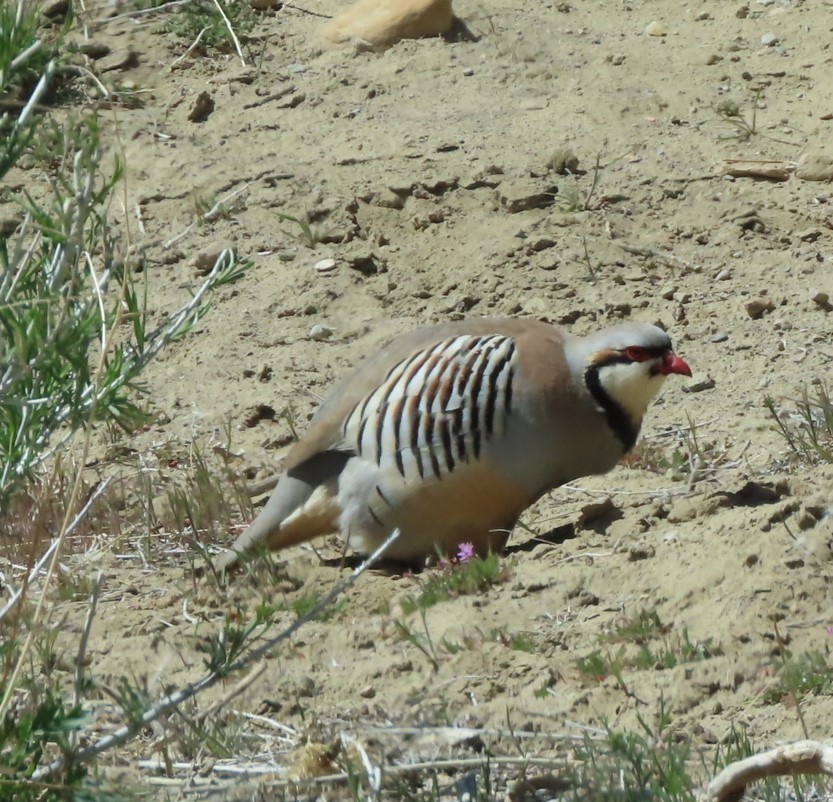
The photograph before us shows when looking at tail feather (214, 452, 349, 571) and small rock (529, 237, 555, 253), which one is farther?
small rock (529, 237, 555, 253)

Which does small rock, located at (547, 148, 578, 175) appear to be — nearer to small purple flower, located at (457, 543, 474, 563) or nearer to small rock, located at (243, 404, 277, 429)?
small rock, located at (243, 404, 277, 429)

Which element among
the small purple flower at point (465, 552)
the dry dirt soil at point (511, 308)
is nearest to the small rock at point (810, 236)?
the dry dirt soil at point (511, 308)

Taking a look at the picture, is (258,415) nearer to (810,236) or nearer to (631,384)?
(631,384)

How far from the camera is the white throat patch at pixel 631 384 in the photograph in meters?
5.59

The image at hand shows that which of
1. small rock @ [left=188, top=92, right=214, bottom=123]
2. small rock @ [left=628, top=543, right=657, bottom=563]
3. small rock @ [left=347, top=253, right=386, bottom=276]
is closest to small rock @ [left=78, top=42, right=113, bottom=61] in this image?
small rock @ [left=188, top=92, right=214, bottom=123]

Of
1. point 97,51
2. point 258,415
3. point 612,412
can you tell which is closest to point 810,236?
point 612,412

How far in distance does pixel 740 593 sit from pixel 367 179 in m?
4.25

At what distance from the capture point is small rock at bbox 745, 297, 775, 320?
270 inches

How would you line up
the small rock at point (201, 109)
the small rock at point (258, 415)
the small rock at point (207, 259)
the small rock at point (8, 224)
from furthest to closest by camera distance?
the small rock at point (201, 109), the small rock at point (8, 224), the small rock at point (207, 259), the small rock at point (258, 415)

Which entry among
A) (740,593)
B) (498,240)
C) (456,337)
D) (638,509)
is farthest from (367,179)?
(740,593)

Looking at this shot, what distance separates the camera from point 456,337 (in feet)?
18.4

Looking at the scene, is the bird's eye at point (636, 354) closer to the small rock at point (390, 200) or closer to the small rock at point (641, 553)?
the small rock at point (641, 553)

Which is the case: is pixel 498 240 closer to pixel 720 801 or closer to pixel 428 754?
pixel 428 754

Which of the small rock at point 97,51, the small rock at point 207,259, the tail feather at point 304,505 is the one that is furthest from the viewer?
the small rock at point 97,51
